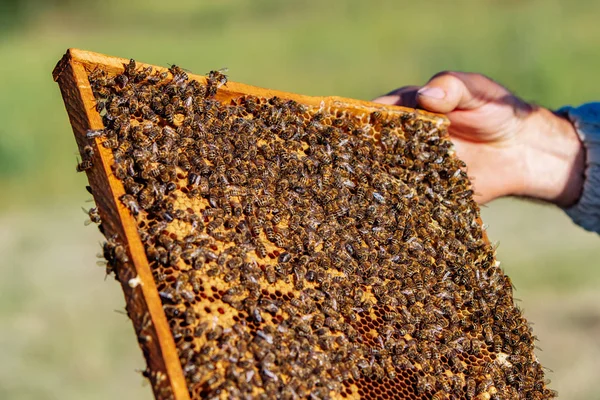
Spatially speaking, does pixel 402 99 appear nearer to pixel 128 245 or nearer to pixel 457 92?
pixel 457 92

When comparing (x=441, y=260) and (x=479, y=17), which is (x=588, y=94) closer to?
(x=479, y=17)

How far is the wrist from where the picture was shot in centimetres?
824

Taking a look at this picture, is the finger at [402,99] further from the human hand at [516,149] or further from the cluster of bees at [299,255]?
the cluster of bees at [299,255]

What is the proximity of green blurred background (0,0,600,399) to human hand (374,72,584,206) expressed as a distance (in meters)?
4.74

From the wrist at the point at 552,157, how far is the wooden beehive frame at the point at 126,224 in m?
4.74

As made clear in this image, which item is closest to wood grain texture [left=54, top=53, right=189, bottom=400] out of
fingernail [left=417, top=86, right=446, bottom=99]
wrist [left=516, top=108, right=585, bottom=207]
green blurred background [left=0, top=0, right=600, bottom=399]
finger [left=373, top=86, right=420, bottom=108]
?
fingernail [left=417, top=86, right=446, bottom=99]

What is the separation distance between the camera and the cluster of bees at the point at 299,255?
4023mm

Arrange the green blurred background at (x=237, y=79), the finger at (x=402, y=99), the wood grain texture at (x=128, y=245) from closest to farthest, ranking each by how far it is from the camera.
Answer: the wood grain texture at (x=128, y=245)
the finger at (x=402, y=99)
the green blurred background at (x=237, y=79)

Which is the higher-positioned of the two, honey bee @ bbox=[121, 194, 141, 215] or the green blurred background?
the green blurred background

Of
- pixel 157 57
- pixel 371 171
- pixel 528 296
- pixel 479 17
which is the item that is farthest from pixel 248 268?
pixel 479 17

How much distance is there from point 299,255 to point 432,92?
9.23 feet

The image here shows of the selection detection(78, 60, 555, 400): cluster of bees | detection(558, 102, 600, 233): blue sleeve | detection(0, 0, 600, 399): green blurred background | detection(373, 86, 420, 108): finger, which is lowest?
detection(78, 60, 555, 400): cluster of bees

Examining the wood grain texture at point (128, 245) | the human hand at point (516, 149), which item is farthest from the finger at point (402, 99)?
the wood grain texture at point (128, 245)

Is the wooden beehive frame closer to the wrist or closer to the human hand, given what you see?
the human hand
